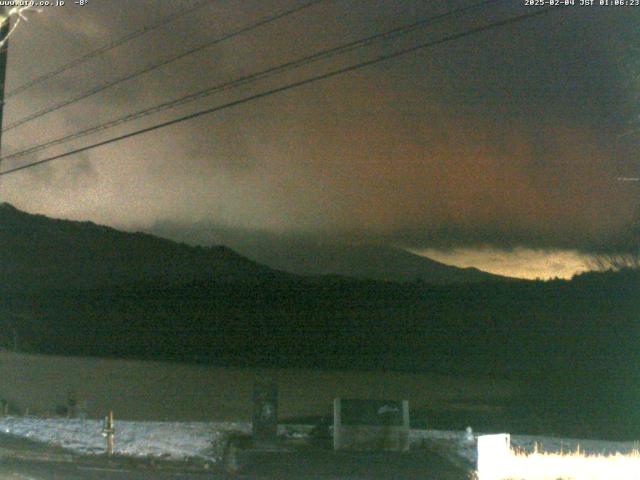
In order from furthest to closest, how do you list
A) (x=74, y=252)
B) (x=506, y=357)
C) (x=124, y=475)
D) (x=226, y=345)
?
1. (x=74, y=252)
2. (x=226, y=345)
3. (x=506, y=357)
4. (x=124, y=475)

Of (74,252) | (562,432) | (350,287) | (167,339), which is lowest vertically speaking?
(562,432)

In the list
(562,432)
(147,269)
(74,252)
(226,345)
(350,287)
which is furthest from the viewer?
(74,252)

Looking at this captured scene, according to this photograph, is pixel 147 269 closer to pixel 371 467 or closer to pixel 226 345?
pixel 226 345

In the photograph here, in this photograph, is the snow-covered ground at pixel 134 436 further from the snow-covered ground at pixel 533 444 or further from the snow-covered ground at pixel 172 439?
the snow-covered ground at pixel 533 444

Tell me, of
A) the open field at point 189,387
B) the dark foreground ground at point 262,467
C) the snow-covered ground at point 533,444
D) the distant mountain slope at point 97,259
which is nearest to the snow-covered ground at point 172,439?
the snow-covered ground at point 533,444

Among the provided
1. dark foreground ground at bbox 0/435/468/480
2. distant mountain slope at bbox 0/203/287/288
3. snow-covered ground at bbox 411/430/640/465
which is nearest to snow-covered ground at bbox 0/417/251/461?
dark foreground ground at bbox 0/435/468/480

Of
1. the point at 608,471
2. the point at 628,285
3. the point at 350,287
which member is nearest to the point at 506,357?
the point at 628,285

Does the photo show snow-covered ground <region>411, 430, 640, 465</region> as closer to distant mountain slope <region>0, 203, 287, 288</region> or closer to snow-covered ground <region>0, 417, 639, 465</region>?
snow-covered ground <region>0, 417, 639, 465</region>

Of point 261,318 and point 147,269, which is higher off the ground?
point 147,269
